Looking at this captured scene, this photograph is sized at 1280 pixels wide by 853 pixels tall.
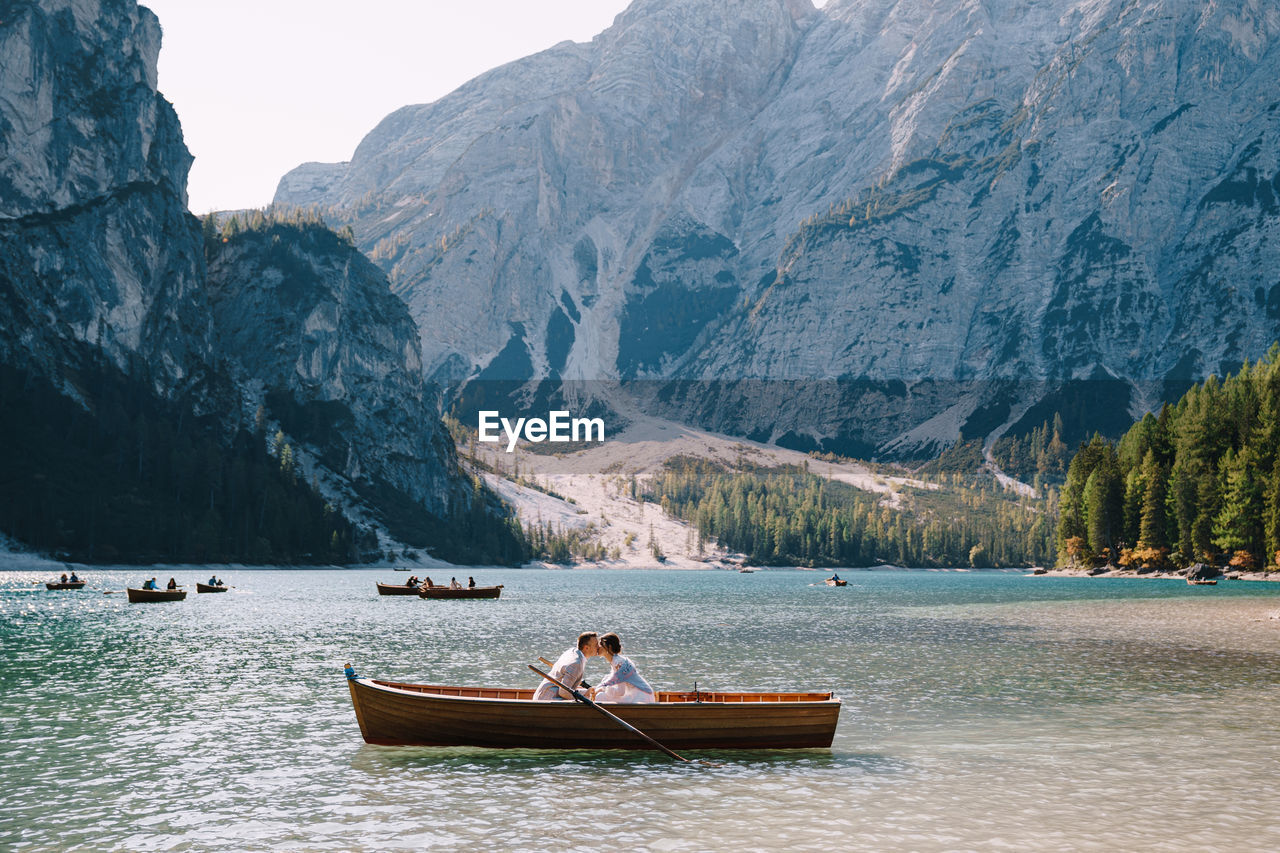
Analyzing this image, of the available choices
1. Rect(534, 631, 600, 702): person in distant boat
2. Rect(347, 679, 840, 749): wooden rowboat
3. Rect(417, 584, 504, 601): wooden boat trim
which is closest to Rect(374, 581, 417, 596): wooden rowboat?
Rect(417, 584, 504, 601): wooden boat trim

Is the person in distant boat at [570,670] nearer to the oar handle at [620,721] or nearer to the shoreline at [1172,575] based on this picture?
the oar handle at [620,721]

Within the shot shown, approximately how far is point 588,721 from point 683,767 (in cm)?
350

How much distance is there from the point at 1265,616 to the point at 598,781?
79988 mm

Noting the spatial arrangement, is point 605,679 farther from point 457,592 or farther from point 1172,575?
point 1172,575

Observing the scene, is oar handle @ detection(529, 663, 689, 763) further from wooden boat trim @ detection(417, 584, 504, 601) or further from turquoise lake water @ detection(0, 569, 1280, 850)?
wooden boat trim @ detection(417, 584, 504, 601)

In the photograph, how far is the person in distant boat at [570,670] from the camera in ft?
116

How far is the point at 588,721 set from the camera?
3456 centimetres

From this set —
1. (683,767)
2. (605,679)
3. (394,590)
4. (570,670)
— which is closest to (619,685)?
(605,679)

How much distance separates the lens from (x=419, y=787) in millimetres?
30453

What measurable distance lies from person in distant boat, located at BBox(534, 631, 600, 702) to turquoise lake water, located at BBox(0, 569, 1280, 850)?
2136 millimetres

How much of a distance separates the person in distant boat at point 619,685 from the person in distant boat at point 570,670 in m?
0.45

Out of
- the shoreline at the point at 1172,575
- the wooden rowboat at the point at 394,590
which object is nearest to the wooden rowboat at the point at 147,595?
the wooden rowboat at the point at 394,590

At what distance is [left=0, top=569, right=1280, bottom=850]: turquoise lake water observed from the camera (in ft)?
83.9

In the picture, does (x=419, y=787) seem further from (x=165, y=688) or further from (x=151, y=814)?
(x=165, y=688)
